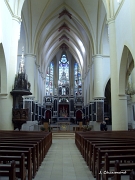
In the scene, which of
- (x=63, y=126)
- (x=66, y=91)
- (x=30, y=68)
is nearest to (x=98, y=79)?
(x=30, y=68)

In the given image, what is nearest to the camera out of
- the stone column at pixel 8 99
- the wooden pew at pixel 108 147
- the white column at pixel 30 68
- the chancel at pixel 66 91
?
the wooden pew at pixel 108 147

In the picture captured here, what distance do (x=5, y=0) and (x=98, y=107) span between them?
12848mm

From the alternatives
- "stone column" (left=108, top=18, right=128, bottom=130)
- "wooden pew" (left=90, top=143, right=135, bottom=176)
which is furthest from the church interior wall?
"wooden pew" (left=90, top=143, right=135, bottom=176)

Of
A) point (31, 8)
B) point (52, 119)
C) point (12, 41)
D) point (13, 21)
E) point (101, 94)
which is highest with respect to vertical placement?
point (31, 8)

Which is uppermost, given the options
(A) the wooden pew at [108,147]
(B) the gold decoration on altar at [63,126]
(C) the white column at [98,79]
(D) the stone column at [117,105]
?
(C) the white column at [98,79]

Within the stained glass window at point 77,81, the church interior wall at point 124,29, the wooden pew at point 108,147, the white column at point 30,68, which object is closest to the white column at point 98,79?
the white column at point 30,68

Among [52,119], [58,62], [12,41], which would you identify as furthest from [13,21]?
[58,62]

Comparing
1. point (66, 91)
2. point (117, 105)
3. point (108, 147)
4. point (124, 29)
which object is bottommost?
point (108, 147)

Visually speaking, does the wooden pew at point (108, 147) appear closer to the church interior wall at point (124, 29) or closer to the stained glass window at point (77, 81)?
the church interior wall at point (124, 29)

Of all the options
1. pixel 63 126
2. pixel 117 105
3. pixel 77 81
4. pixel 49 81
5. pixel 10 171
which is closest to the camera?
pixel 10 171

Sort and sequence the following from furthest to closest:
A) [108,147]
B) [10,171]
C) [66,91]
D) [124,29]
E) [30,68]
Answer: [66,91], [30,68], [124,29], [108,147], [10,171]

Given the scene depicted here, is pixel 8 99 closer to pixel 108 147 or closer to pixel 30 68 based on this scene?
pixel 30 68

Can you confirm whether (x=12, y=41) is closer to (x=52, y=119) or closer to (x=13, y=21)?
(x=13, y=21)

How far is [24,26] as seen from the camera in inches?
778
